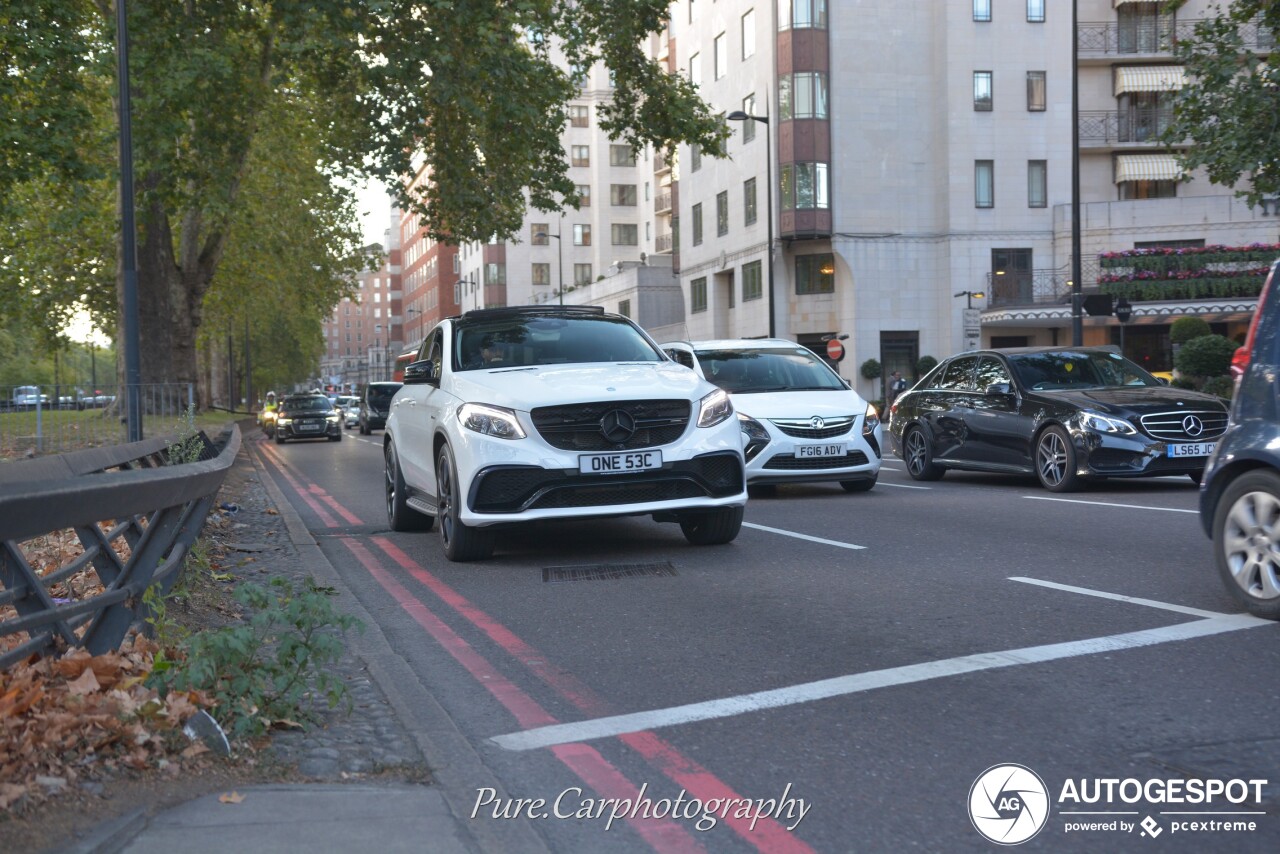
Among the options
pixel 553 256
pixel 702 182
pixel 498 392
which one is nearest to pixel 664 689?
pixel 498 392

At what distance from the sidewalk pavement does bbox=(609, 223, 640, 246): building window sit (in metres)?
92.2

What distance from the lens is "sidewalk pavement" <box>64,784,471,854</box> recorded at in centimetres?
329

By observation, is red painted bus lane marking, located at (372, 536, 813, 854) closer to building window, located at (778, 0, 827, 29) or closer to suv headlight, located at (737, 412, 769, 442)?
suv headlight, located at (737, 412, 769, 442)

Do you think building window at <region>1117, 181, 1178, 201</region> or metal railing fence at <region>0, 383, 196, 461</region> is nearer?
metal railing fence at <region>0, 383, 196, 461</region>

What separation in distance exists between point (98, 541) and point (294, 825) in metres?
1.82

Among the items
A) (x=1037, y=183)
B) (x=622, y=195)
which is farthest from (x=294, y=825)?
(x=622, y=195)

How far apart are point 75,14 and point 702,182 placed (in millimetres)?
38042

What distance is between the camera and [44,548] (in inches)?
369

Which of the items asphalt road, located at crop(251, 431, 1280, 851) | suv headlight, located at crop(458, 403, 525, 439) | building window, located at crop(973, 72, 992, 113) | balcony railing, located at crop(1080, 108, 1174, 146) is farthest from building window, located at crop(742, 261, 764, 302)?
suv headlight, located at crop(458, 403, 525, 439)

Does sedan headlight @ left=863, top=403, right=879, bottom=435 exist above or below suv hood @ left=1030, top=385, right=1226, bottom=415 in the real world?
below

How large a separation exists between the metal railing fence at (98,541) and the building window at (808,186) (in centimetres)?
4341

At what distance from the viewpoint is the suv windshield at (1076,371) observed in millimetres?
14023

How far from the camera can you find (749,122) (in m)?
50.8

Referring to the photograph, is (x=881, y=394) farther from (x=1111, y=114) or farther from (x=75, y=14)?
(x=75, y=14)
